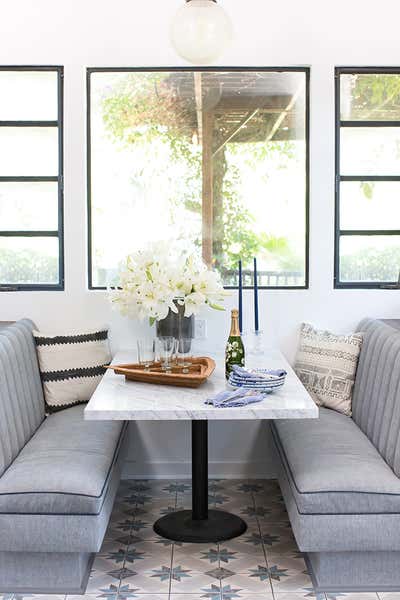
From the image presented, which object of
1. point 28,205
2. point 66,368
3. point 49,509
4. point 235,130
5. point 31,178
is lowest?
point 49,509

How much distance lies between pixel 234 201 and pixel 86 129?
33.2 inches

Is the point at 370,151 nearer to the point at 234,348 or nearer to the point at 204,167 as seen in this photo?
the point at 204,167

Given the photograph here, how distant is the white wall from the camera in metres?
4.33

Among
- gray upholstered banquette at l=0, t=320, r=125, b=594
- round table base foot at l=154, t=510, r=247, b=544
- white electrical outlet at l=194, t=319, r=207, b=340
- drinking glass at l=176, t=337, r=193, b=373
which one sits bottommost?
round table base foot at l=154, t=510, r=247, b=544

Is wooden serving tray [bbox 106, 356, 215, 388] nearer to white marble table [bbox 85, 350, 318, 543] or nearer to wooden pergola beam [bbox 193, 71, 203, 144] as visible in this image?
white marble table [bbox 85, 350, 318, 543]

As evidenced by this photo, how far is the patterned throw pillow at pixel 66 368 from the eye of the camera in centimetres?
425

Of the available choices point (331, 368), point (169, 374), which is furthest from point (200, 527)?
point (331, 368)

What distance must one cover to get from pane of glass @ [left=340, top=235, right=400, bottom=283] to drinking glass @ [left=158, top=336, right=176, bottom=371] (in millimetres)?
1295

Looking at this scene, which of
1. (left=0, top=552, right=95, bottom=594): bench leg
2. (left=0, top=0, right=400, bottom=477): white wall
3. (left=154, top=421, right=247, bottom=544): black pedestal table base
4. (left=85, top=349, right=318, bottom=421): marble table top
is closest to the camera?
(left=85, top=349, right=318, bottom=421): marble table top

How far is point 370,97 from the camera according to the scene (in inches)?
175

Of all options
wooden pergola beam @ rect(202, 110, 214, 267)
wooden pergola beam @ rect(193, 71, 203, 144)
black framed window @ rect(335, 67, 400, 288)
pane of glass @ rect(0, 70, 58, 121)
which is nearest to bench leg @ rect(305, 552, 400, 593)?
black framed window @ rect(335, 67, 400, 288)
